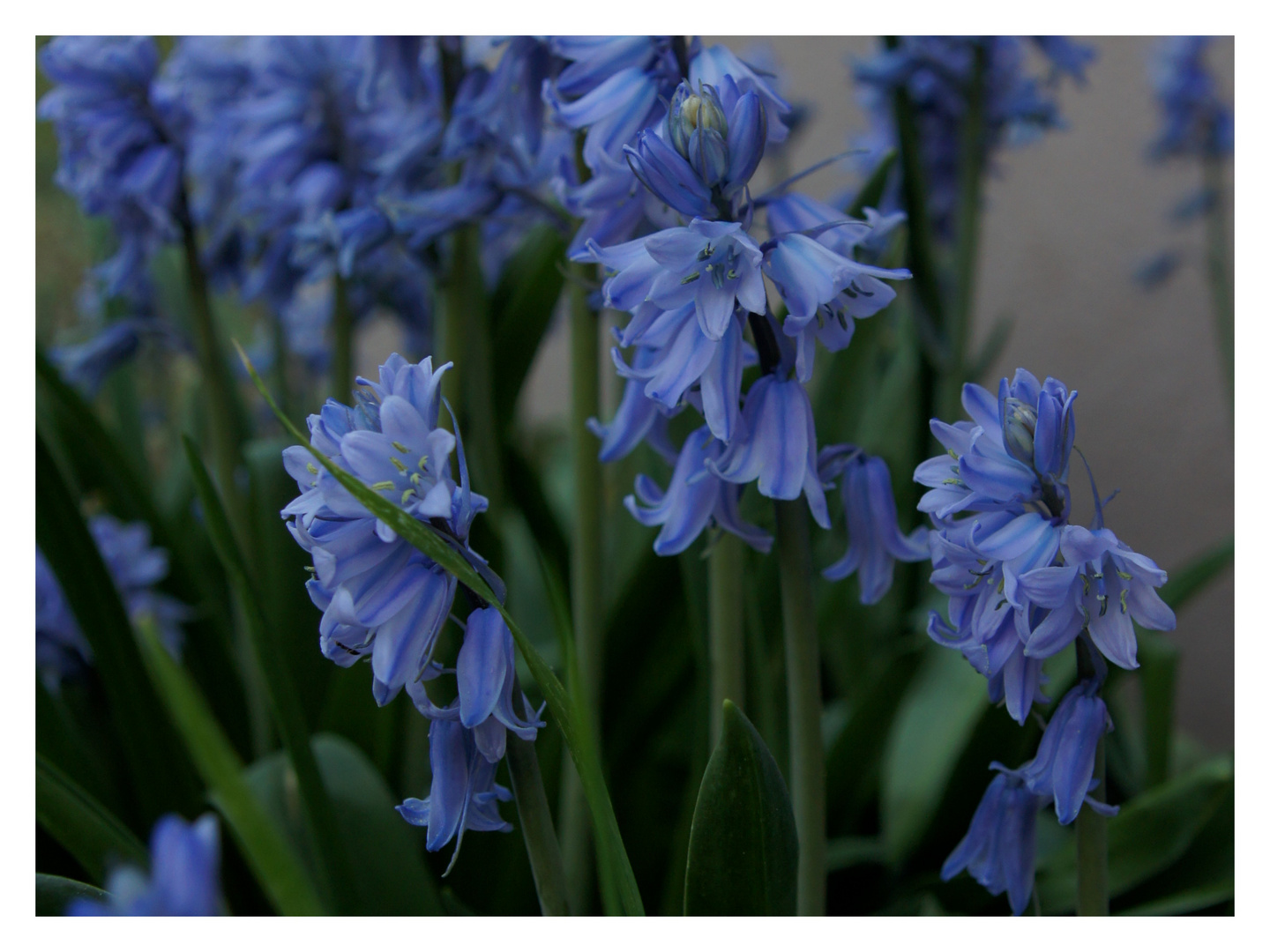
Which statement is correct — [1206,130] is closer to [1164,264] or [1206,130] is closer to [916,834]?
[1164,264]

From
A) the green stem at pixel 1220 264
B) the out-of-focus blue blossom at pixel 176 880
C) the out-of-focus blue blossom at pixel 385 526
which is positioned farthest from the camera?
the green stem at pixel 1220 264

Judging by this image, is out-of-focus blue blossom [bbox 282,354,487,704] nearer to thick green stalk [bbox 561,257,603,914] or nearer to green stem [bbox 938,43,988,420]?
thick green stalk [bbox 561,257,603,914]

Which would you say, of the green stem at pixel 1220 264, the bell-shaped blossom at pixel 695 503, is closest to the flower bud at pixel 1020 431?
the bell-shaped blossom at pixel 695 503

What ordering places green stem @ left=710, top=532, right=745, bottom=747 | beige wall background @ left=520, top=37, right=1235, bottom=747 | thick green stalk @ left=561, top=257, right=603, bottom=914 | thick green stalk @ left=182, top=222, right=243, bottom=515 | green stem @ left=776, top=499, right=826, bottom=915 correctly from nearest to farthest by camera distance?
green stem @ left=776, top=499, right=826, bottom=915 → green stem @ left=710, top=532, right=745, bottom=747 → thick green stalk @ left=561, top=257, right=603, bottom=914 → thick green stalk @ left=182, top=222, right=243, bottom=515 → beige wall background @ left=520, top=37, right=1235, bottom=747

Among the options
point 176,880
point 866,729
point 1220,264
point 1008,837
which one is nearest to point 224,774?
point 176,880

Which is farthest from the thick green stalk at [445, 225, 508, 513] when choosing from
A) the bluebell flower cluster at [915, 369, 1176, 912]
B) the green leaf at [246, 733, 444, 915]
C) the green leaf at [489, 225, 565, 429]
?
the bluebell flower cluster at [915, 369, 1176, 912]

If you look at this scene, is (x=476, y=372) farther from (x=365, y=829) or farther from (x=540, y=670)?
Result: (x=540, y=670)

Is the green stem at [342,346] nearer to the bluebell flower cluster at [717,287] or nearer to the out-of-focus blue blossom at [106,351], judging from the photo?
the out-of-focus blue blossom at [106,351]
